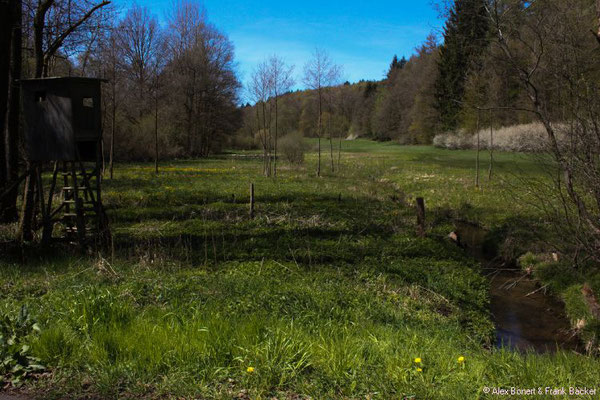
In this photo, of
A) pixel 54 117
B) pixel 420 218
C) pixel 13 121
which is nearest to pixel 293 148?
pixel 420 218

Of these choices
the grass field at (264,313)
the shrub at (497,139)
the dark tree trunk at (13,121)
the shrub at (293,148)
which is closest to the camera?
the grass field at (264,313)

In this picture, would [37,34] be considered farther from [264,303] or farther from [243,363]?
[243,363]

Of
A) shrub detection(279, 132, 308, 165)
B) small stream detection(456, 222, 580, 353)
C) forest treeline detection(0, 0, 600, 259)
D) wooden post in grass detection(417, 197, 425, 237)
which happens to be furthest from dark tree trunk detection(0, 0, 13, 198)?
shrub detection(279, 132, 308, 165)

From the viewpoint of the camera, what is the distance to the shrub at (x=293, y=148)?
128ft

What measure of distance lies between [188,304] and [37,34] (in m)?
8.71

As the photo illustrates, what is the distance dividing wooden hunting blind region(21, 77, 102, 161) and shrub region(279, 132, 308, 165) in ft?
97.3

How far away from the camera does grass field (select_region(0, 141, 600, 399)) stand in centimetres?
370

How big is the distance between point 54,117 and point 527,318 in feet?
36.1

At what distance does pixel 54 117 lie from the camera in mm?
9586

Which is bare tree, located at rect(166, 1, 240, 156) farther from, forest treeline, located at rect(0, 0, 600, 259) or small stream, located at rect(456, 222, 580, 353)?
small stream, located at rect(456, 222, 580, 353)

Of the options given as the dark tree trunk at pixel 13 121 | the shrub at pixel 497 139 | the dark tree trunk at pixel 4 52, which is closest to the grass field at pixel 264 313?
the dark tree trunk at pixel 13 121

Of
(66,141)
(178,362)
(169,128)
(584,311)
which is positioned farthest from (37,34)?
(169,128)

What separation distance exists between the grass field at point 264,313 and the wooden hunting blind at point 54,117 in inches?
91.1

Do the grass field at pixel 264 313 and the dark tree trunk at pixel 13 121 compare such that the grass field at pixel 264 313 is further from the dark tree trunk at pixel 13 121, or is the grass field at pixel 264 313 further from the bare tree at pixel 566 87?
the dark tree trunk at pixel 13 121
